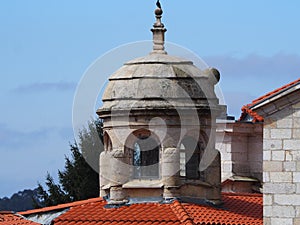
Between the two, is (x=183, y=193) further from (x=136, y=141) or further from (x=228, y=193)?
(x=228, y=193)

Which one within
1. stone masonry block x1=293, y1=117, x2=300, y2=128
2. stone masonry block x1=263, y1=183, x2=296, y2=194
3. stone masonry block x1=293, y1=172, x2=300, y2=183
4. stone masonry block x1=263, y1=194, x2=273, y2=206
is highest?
stone masonry block x1=293, y1=117, x2=300, y2=128

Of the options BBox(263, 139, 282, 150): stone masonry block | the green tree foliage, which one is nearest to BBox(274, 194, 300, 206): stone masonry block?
BBox(263, 139, 282, 150): stone masonry block

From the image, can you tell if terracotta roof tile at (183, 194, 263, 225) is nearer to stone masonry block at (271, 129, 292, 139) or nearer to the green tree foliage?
stone masonry block at (271, 129, 292, 139)

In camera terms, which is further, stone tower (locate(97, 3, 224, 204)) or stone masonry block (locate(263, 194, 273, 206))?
stone tower (locate(97, 3, 224, 204))

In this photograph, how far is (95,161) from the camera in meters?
60.6

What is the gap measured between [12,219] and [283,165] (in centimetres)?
1057

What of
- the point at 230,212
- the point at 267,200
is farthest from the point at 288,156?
the point at 230,212

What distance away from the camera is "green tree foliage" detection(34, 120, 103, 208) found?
61031 millimetres

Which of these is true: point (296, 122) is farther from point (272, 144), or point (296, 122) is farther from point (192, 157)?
point (192, 157)

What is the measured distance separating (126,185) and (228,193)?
17.0ft

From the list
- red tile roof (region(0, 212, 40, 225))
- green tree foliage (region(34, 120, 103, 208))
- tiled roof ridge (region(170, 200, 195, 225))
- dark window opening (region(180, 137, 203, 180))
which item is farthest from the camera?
green tree foliage (region(34, 120, 103, 208))

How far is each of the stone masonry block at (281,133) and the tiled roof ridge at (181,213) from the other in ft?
16.9

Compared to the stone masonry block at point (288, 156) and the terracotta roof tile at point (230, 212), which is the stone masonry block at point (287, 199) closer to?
the stone masonry block at point (288, 156)

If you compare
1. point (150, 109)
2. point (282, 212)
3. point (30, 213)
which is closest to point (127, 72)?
point (150, 109)
